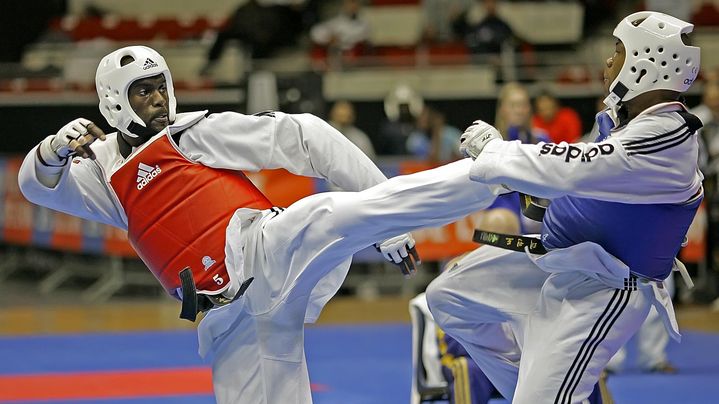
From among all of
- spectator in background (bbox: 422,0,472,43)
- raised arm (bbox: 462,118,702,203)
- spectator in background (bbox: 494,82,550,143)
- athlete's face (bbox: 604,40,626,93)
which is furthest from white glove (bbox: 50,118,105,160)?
spectator in background (bbox: 422,0,472,43)

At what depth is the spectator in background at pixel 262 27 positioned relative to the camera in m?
15.4

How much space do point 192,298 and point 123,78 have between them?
108cm

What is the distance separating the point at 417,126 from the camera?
12883mm

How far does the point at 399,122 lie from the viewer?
13008 mm

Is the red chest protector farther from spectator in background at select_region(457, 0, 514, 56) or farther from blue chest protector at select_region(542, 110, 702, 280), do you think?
spectator in background at select_region(457, 0, 514, 56)

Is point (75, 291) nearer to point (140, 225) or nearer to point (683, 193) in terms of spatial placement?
→ point (140, 225)

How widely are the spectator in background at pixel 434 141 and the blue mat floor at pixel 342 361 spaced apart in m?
2.06

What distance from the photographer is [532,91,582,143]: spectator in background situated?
11.2 metres

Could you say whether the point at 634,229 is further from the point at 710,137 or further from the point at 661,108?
the point at 710,137

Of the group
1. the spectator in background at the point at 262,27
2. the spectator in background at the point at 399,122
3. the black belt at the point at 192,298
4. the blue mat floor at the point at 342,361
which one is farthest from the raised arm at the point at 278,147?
the spectator in background at the point at 262,27

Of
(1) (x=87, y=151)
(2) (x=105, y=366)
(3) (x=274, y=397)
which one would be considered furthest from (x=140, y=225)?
(2) (x=105, y=366)

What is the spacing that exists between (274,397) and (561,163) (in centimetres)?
161

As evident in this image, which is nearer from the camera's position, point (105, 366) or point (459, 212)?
point (459, 212)

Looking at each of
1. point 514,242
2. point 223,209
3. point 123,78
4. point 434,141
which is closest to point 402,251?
point 514,242
